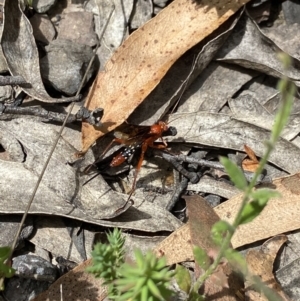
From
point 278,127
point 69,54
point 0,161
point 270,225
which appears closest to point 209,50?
point 69,54

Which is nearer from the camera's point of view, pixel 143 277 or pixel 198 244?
pixel 143 277

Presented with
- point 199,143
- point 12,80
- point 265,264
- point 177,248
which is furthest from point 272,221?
point 12,80

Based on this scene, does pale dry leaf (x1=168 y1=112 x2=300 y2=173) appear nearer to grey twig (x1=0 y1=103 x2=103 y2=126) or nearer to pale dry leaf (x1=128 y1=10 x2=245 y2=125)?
pale dry leaf (x1=128 y1=10 x2=245 y2=125)

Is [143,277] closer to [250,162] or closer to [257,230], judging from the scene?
[257,230]

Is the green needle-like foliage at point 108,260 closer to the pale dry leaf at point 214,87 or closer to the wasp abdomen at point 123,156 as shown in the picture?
the wasp abdomen at point 123,156

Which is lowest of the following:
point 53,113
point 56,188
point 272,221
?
point 56,188

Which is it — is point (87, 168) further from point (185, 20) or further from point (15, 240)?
point (185, 20)

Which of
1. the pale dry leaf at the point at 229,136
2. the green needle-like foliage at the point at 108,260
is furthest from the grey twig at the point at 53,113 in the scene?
the green needle-like foliage at the point at 108,260
